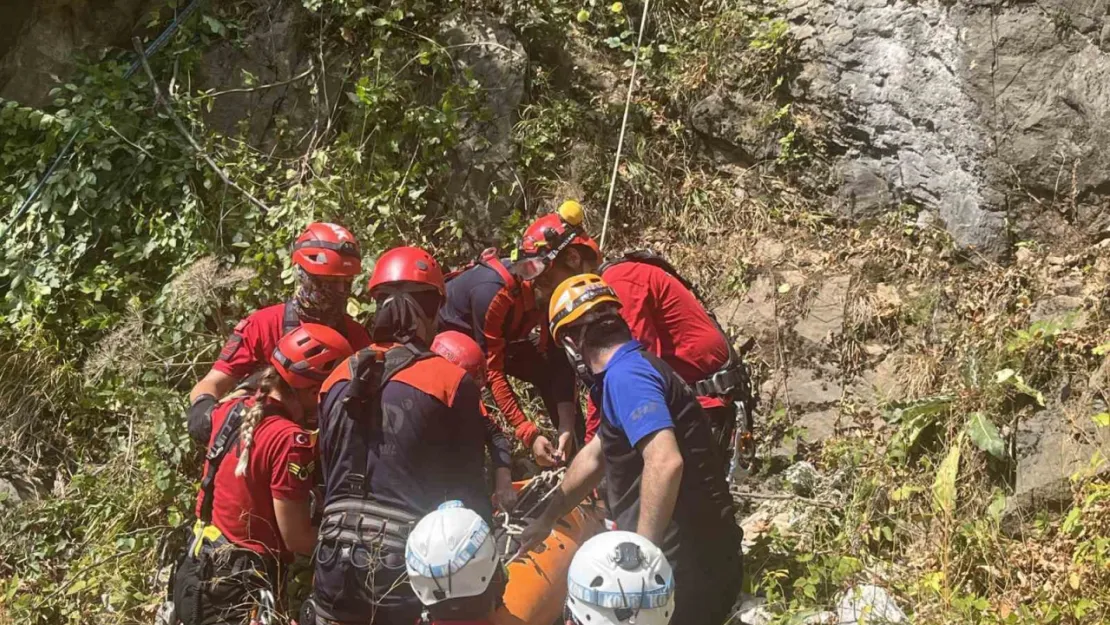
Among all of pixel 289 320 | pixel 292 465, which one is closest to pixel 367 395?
pixel 292 465

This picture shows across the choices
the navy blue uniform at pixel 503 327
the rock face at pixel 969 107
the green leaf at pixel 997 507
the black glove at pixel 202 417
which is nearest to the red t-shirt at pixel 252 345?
the black glove at pixel 202 417

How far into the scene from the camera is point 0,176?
299 inches

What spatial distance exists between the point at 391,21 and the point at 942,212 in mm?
4436

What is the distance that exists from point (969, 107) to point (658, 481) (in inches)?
180

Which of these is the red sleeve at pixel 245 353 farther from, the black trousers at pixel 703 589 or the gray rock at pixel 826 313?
the gray rock at pixel 826 313

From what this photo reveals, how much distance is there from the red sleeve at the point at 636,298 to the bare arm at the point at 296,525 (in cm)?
174

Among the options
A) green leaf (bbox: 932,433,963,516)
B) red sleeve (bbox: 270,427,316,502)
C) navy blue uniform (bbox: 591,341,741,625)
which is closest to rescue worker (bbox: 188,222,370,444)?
red sleeve (bbox: 270,427,316,502)

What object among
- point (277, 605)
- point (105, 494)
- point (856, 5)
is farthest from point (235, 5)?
point (277, 605)

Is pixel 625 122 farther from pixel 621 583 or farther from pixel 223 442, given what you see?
pixel 621 583

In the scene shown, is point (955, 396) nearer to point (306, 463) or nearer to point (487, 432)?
point (487, 432)

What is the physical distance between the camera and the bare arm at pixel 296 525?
4215 millimetres

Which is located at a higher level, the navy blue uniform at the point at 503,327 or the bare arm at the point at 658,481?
the bare arm at the point at 658,481

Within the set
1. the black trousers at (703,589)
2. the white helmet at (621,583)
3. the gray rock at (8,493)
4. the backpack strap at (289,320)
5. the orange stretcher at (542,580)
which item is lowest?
the gray rock at (8,493)

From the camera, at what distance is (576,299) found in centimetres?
381
